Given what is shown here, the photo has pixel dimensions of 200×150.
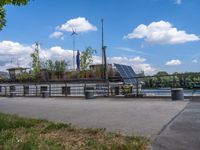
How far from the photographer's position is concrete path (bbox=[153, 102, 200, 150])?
7.07m

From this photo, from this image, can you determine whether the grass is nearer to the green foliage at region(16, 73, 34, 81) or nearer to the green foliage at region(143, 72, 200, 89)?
the green foliage at region(143, 72, 200, 89)

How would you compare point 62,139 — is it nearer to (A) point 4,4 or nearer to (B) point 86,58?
(A) point 4,4

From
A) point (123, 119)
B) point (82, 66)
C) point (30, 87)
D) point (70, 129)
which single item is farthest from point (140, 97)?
point (82, 66)

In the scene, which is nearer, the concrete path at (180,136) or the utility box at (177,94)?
the concrete path at (180,136)

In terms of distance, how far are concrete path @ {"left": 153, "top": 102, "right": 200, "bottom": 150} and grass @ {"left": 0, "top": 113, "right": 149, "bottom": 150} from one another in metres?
0.36

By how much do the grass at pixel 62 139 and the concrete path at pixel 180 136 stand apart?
1.17 feet

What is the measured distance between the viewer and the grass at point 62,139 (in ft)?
24.2

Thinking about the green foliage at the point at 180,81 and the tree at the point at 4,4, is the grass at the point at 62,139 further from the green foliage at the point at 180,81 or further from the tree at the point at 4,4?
the green foliage at the point at 180,81

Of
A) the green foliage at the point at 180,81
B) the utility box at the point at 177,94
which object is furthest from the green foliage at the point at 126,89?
the utility box at the point at 177,94

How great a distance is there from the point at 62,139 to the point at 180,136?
248 cm

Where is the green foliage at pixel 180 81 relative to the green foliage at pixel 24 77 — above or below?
below

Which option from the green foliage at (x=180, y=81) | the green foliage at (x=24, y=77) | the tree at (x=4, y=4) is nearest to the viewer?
the tree at (x=4, y=4)

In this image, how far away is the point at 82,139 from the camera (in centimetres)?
811

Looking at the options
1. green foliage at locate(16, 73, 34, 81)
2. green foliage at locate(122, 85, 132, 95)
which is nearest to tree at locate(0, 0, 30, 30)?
green foliage at locate(122, 85, 132, 95)
